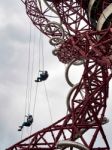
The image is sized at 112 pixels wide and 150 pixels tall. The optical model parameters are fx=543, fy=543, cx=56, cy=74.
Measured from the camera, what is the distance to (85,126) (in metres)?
27.5

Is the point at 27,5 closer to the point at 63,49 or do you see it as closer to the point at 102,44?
the point at 63,49

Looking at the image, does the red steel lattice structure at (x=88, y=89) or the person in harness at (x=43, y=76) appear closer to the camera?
the red steel lattice structure at (x=88, y=89)

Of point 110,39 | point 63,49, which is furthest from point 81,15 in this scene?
point 110,39

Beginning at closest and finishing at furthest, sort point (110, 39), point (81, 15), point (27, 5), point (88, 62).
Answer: point (110, 39) → point (88, 62) → point (81, 15) → point (27, 5)

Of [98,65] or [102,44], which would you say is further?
[98,65]

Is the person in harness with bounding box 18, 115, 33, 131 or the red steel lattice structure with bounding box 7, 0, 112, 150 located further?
the person in harness with bounding box 18, 115, 33, 131

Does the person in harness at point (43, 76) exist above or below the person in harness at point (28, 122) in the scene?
above

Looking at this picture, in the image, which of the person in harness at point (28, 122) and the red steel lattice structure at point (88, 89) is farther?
the person in harness at point (28, 122)

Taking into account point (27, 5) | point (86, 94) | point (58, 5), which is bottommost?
point (86, 94)

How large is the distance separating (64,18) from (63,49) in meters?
5.52

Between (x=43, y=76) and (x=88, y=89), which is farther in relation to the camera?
(x=43, y=76)

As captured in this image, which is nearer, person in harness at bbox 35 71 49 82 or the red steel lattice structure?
the red steel lattice structure

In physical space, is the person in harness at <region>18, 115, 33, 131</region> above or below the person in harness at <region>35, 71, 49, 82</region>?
below

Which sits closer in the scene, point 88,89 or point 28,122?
point 88,89
